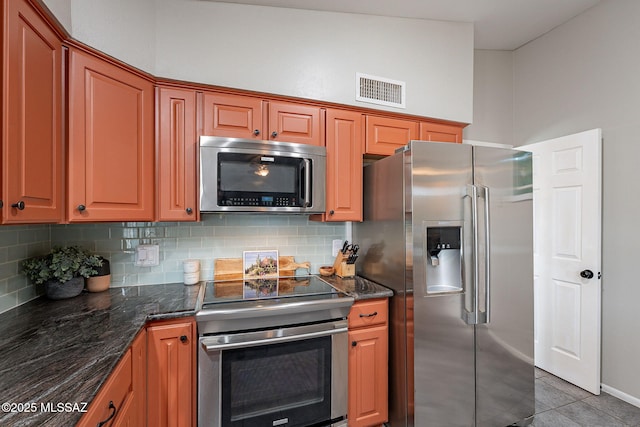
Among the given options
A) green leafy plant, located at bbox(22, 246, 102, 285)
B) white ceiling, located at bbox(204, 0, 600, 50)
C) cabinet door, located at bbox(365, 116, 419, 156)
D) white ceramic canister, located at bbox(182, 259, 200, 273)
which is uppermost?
white ceiling, located at bbox(204, 0, 600, 50)

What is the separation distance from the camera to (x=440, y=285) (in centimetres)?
184

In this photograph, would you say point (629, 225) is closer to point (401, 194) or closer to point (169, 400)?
point (401, 194)

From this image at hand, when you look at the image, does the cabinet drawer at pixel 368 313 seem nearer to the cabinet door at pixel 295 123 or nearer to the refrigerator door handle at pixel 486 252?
the refrigerator door handle at pixel 486 252

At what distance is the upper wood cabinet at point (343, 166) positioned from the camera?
210 cm

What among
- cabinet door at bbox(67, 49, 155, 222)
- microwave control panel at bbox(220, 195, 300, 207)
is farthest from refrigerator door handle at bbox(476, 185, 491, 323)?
cabinet door at bbox(67, 49, 155, 222)

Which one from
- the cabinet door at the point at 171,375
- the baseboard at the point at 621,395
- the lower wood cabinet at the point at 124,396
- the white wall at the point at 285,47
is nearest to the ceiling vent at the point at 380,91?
the white wall at the point at 285,47

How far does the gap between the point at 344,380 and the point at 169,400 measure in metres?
0.94

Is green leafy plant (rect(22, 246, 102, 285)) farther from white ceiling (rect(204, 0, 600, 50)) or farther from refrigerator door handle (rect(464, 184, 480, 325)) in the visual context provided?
refrigerator door handle (rect(464, 184, 480, 325))

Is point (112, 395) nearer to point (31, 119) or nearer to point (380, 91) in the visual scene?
point (31, 119)

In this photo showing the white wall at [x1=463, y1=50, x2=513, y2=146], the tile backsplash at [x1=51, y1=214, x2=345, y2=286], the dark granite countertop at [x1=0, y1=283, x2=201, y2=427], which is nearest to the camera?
the dark granite countertop at [x1=0, y1=283, x2=201, y2=427]

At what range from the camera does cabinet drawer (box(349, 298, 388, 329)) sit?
71.8 inches

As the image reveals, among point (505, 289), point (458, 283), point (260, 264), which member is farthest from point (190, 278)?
point (505, 289)

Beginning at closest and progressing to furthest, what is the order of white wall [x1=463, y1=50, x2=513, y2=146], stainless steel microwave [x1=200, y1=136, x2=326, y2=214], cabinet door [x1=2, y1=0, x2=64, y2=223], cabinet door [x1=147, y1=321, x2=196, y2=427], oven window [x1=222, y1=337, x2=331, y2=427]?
cabinet door [x1=2, y1=0, x2=64, y2=223], cabinet door [x1=147, y1=321, x2=196, y2=427], oven window [x1=222, y1=337, x2=331, y2=427], stainless steel microwave [x1=200, y1=136, x2=326, y2=214], white wall [x1=463, y1=50, x2=513, y2=146]

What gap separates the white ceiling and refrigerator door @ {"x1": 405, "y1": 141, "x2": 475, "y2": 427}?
114cm
